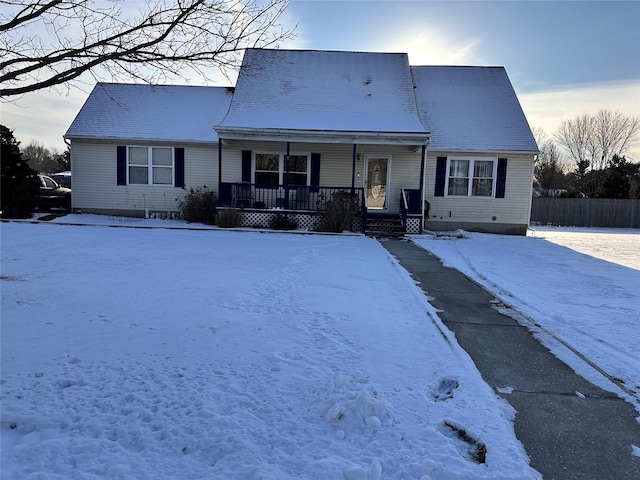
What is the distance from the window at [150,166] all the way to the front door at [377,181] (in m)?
7.60

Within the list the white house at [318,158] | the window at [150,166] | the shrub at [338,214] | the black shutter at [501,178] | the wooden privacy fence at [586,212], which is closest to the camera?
the shrub at [338,214]

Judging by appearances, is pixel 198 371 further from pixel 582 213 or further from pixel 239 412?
pixel 582 213

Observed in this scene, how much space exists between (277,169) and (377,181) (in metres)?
3.82

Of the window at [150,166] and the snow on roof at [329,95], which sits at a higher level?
the snow on roof at [329,95]

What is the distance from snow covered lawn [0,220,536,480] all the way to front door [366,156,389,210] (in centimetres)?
977

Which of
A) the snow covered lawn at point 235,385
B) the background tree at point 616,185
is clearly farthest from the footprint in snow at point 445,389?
the background tree at point 616,185

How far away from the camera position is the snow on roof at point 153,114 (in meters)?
16.2

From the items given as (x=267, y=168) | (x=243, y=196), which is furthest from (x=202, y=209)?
(x=267, y=168)

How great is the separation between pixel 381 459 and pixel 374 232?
11.7m

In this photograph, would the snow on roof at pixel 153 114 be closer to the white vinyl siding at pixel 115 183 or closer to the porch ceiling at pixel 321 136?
the white vinyl siding at pixel 115 183

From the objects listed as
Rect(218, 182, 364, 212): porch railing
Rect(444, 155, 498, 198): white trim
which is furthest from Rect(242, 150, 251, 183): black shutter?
Rect(444, 155, 498, 198): white trim

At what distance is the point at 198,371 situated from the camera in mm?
3609

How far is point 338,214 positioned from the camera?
13836 mm

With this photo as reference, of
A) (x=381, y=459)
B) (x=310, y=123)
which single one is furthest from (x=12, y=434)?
(x=310, y=123)
